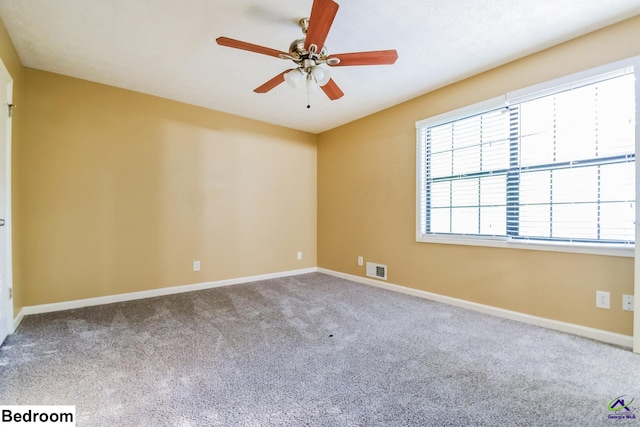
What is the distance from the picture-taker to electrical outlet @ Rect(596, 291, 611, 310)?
7.09 ft

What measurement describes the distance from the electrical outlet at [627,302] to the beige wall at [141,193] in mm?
3710

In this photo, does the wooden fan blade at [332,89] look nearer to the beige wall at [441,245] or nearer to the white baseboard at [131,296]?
the beige wall at [441,245]

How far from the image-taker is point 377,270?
12.8ft

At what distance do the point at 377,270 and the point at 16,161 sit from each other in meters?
4.04

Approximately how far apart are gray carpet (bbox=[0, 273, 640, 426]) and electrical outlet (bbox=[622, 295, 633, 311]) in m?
0.31

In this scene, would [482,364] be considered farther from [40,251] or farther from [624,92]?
Result: [40,251]

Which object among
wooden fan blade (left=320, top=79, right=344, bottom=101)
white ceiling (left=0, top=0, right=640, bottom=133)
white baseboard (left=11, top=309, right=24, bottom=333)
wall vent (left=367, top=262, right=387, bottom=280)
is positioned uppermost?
white ceiling (left=0, top=0, right=640, bottom=133)

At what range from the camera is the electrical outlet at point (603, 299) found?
7.09 ft

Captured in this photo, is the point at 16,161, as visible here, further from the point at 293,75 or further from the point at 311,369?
the point at 311,369

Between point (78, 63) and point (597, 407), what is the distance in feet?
15.1

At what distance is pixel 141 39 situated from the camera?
7.59 feet

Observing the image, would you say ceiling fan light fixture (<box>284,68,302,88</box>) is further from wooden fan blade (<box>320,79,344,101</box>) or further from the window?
the window

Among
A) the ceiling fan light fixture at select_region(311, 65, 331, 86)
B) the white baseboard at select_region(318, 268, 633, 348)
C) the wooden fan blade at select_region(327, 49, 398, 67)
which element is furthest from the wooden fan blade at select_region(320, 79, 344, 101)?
the white baseboard at select_region(318, 268, 633, 348)

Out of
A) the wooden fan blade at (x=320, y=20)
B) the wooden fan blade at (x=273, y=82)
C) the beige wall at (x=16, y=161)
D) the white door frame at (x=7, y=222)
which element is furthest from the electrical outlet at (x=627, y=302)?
the beige wall at (x=16, y=161)
